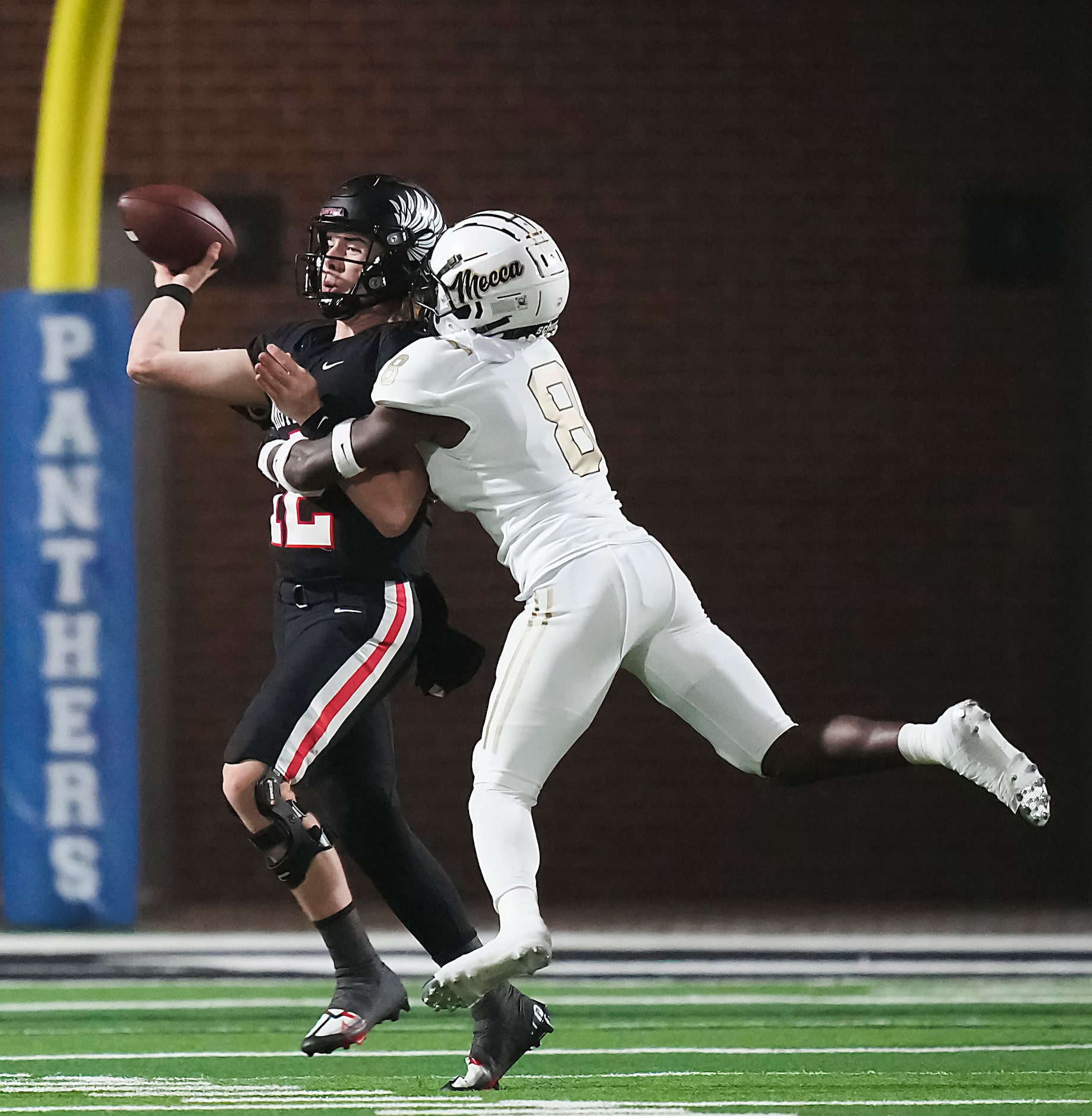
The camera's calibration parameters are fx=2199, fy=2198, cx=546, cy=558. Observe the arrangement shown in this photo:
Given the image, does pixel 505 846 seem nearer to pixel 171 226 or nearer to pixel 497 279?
pixel 497 279

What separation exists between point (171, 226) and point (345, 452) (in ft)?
3.95

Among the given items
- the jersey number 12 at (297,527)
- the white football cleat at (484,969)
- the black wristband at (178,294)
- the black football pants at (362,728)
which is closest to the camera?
the white football cleat at (484,969)

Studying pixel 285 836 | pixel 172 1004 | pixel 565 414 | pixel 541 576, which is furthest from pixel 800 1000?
pixel 565 414

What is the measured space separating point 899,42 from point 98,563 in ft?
12.3

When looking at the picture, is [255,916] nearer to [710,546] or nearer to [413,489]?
[710,546]

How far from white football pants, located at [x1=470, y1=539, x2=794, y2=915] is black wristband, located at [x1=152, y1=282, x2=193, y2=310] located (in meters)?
1.34

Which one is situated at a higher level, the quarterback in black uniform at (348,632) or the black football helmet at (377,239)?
the black football helmet at (377,239)

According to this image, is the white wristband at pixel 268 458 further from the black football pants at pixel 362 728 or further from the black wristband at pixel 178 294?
the black wristband at pixel 178 294

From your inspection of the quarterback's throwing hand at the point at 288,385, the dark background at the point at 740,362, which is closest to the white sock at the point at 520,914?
the quarterback's throwing hand at the point at 288,385

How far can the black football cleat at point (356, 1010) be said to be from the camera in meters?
4.95

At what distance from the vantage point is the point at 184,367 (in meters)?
5.06

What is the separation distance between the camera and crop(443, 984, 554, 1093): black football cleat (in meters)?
4.76

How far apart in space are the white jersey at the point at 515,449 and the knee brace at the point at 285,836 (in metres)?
0.72

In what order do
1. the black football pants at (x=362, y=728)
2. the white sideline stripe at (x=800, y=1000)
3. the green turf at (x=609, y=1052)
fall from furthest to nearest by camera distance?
the white sideline stripe at (x=800, y=1000) → the black football pants at (x=362, y=728) → the green turf at (x=609, y=1052)
